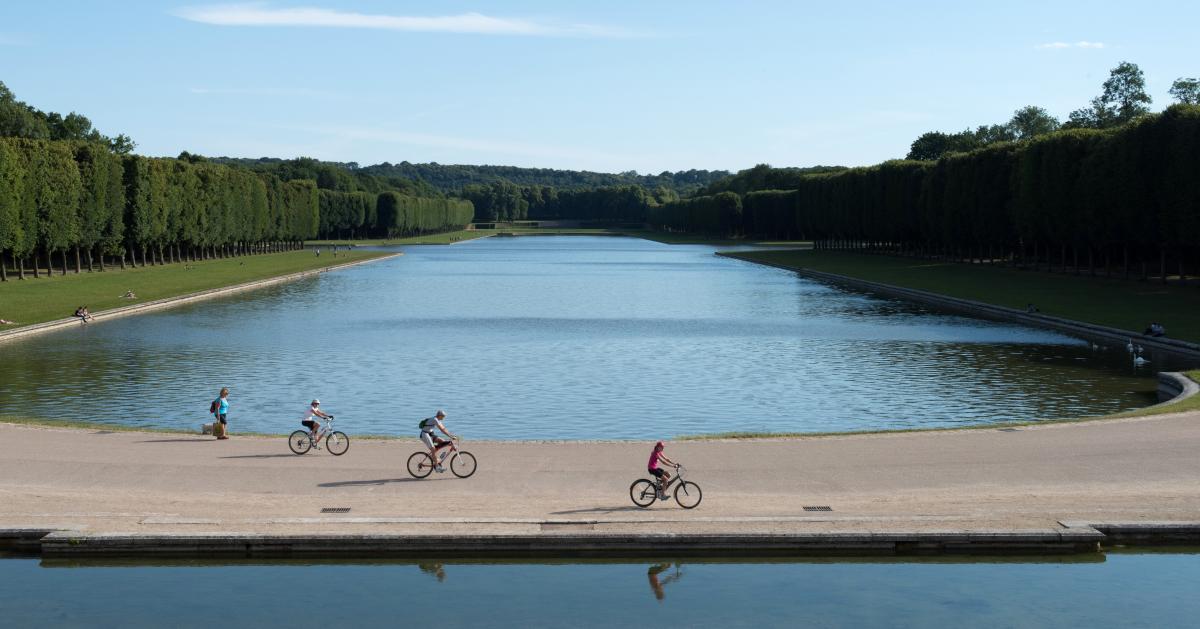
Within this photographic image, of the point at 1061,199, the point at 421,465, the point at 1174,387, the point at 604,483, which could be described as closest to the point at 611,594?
the point at 604,483

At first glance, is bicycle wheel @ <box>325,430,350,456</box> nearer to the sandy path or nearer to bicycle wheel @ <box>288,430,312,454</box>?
the sandy path

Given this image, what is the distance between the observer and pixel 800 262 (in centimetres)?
12231

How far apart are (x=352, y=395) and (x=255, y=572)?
1853 cm

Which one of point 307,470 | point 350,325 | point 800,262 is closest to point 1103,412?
point 307,470

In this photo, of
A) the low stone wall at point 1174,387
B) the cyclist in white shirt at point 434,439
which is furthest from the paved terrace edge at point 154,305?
the low stone wall at point 1174,387

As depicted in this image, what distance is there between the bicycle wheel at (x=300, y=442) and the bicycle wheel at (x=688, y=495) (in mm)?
8624

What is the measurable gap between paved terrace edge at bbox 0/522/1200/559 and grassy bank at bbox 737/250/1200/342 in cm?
3219

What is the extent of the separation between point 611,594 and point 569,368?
2588cm

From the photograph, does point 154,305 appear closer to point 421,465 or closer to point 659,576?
point 421,465

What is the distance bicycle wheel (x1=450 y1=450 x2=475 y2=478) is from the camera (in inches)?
888

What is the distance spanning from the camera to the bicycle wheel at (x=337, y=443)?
24766 millimetres

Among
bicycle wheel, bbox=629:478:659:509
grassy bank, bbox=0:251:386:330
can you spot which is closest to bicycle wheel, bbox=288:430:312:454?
bicycle wheel, bbox=629:478:659:509

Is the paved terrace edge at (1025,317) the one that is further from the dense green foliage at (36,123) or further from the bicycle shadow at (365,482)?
the dense green foliage at (36,123)

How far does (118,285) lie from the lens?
269ft
